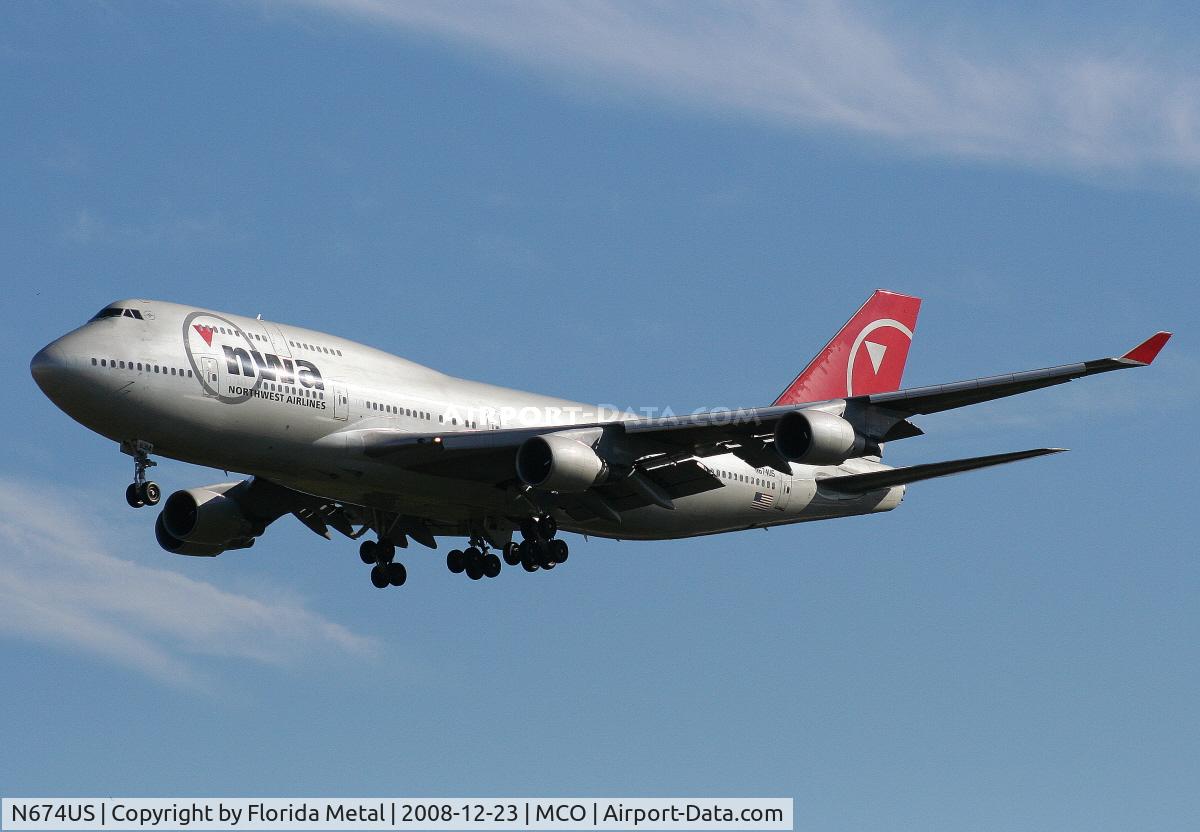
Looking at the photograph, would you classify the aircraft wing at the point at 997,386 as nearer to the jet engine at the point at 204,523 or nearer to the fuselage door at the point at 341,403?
the fuselage door at the point at 341,403

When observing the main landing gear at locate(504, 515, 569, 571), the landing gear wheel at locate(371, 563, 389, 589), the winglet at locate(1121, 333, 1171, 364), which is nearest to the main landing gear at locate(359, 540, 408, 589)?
the landing gear wheel at locate(371, 563, 389, 589)

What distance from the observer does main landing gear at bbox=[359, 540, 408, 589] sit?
4872 centimetres

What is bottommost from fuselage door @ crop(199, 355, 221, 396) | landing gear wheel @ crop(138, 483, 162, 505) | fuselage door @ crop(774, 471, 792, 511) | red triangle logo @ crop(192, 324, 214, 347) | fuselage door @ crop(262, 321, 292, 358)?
landing gear wheel @ crop(138, 483, 162, 505)

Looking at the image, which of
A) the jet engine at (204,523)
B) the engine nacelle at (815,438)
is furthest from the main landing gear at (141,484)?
the engine nacelle at (815,438)

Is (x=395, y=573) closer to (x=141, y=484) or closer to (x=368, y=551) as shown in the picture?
(x=368, y=551)

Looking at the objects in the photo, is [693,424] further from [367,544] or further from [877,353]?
[877,353]

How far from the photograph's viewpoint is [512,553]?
47.3m

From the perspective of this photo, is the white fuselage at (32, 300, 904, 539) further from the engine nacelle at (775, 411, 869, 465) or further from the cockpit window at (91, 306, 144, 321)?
the engine nacelle at (775, 411, 869, 465)

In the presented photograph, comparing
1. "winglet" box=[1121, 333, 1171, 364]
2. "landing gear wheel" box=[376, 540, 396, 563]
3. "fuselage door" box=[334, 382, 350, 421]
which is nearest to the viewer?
"winglet" box=[1121, 333, 1171, 364]

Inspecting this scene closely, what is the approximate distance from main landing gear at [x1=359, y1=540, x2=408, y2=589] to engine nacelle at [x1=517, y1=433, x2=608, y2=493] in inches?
345

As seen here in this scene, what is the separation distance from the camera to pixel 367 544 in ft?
161

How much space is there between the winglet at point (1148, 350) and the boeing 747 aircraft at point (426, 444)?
39 mm

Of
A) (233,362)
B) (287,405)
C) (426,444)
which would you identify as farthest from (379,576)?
(233,362)

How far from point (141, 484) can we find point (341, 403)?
17.1ft
